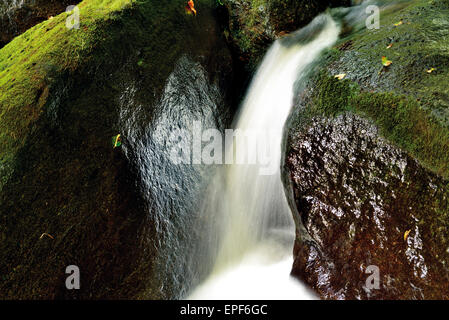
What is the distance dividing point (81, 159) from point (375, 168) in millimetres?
2676

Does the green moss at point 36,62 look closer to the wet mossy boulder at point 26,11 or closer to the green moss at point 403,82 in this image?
the wet mossy boulder at point 26,11

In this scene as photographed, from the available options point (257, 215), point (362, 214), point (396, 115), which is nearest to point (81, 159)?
point (257, 215)

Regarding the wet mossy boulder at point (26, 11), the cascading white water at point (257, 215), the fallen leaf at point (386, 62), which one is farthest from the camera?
the wet mossy boulder at point (26, 11)

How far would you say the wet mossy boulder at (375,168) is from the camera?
2.49 metres

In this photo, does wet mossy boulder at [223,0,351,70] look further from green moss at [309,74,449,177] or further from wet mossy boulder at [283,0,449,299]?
green moss at [309,74,449,177]

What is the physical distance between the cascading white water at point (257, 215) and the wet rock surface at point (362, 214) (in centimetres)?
47

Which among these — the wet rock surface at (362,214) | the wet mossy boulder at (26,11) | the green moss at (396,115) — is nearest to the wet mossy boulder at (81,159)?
the wet rock surface at (362,214)

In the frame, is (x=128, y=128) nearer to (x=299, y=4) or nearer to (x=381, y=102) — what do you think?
(x=381, y=102)

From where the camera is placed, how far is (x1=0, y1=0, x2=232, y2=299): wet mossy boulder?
2512 millimetres

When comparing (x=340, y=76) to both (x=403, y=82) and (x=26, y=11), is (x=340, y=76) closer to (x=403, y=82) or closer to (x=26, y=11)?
(x=403, y=82)

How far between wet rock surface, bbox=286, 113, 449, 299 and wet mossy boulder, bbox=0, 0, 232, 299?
1498 millimetres

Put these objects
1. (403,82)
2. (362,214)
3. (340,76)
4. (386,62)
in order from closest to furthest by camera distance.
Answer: (362,214) → (403,82) → (386,62) → (340,76)

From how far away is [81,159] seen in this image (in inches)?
112

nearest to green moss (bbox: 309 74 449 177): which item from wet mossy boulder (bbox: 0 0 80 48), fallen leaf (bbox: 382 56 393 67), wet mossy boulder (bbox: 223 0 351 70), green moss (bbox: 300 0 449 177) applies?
green moss (bbox: 300 0 449 177)
